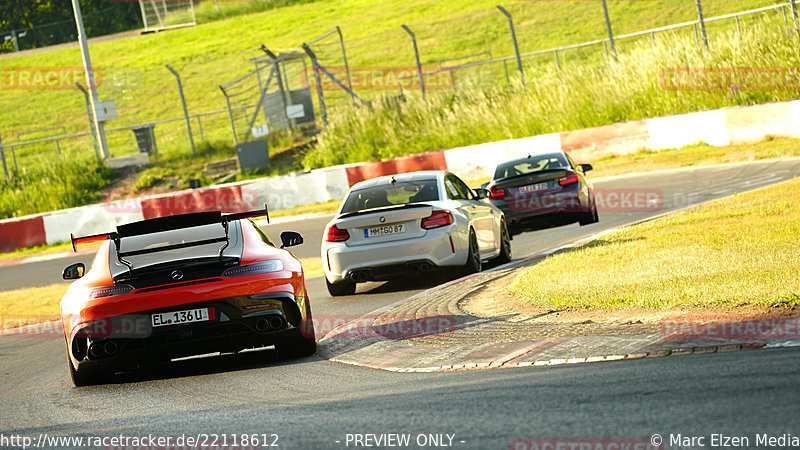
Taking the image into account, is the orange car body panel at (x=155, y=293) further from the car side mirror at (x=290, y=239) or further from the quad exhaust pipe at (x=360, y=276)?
the quad exhaust pipe at (x=360, y=276)

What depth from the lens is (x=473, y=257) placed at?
13.4 metres

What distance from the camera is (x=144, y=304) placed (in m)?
8.58

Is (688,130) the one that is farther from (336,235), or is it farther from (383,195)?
(336,235)

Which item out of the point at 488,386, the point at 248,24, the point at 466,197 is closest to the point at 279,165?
the point at 466,197

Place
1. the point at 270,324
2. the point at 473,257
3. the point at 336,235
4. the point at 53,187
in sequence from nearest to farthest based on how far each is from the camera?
1. the point at 270,324
2. the point at 336,235
3. the point at 473,257
4. the point at 53,187

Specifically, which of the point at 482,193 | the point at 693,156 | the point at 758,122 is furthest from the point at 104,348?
the point at 758,122

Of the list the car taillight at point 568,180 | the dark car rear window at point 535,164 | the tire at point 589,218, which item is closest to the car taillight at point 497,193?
the dark car rear window at point 535,164

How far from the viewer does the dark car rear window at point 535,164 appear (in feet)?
58.3

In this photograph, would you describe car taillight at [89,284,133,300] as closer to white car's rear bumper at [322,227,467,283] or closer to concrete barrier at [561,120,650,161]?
white car's rear bumper at [322,227,467,283]

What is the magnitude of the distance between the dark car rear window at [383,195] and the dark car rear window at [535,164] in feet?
13.6

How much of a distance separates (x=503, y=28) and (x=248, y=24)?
23.1m

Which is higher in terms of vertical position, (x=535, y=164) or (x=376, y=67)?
(x=376, y=67)

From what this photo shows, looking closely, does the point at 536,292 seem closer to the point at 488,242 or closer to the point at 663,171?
the point at 488,242

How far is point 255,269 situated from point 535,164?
397 inches
